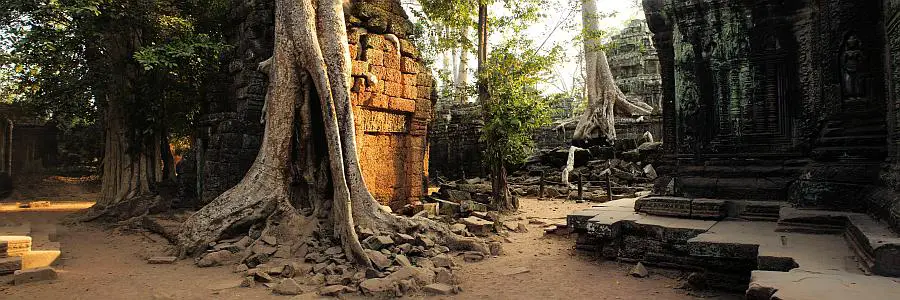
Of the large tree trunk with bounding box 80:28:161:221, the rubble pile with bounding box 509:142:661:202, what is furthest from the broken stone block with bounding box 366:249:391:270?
the rubble pile with bounding box 509:142:661:202

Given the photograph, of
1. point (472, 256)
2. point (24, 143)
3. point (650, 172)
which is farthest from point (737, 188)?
point (24, 143)

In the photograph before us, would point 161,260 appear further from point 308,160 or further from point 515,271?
point 515,271

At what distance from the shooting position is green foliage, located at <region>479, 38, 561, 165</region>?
941 centimetres

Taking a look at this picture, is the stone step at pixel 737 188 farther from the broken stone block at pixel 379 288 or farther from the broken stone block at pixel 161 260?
the broken stone block at pixel 161 260

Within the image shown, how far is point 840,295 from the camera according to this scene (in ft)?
8.00

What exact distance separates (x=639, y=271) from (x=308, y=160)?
13.5ft

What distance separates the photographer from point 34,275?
434cm

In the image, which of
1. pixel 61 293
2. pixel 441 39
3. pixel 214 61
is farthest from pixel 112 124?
pixel 441 39

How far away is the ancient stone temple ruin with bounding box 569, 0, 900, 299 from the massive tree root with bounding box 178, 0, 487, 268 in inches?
95.7

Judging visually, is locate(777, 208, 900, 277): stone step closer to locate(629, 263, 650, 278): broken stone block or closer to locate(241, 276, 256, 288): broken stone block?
locate(629, 263, 650, 278): broken stone block

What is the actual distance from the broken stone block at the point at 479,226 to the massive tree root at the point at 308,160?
83cm

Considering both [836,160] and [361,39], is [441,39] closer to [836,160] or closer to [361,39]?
[361,39]

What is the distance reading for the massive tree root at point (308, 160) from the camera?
550 centimetres

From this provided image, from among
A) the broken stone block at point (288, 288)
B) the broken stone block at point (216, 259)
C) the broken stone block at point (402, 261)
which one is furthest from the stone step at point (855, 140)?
the broken stone block at point (216, 259)
